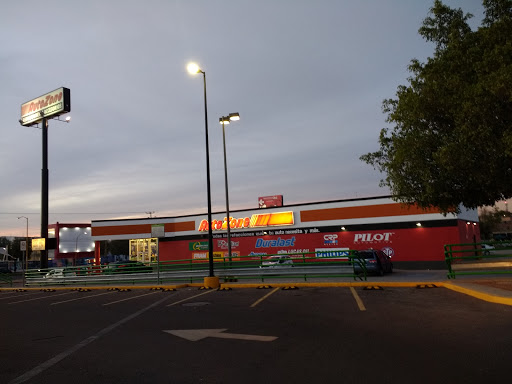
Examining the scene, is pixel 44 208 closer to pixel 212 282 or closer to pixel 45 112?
pixel 45 112

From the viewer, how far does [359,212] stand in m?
30.5

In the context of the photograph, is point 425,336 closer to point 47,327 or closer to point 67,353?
point 67,353

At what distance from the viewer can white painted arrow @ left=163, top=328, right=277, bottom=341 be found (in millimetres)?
6848

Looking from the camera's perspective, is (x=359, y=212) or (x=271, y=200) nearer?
(x=359, y=212)

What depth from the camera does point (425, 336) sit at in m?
6.34

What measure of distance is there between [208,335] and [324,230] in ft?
83.6

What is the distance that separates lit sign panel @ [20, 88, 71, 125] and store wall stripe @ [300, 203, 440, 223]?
22.9m

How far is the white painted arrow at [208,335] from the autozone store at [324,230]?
57.3 feet

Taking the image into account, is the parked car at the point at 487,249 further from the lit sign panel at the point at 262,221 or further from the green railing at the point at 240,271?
the lit sign panel at the point at 262,221

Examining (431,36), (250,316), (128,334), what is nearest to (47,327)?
(128,334)

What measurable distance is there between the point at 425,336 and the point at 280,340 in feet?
7.88

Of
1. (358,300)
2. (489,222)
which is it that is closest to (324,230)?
(358,300)

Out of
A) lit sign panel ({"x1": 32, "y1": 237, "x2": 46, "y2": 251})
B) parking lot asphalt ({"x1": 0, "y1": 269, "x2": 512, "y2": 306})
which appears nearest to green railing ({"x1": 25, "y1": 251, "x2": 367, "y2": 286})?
parking lot asphalt ({"x1": 0, "y1": 269, "x2": 512, "y2": 306})

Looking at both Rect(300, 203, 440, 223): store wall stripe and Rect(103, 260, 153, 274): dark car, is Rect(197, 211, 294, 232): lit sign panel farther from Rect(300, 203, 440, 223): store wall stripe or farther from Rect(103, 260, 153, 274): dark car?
Rect(103, 260, 153, 274): dark car
